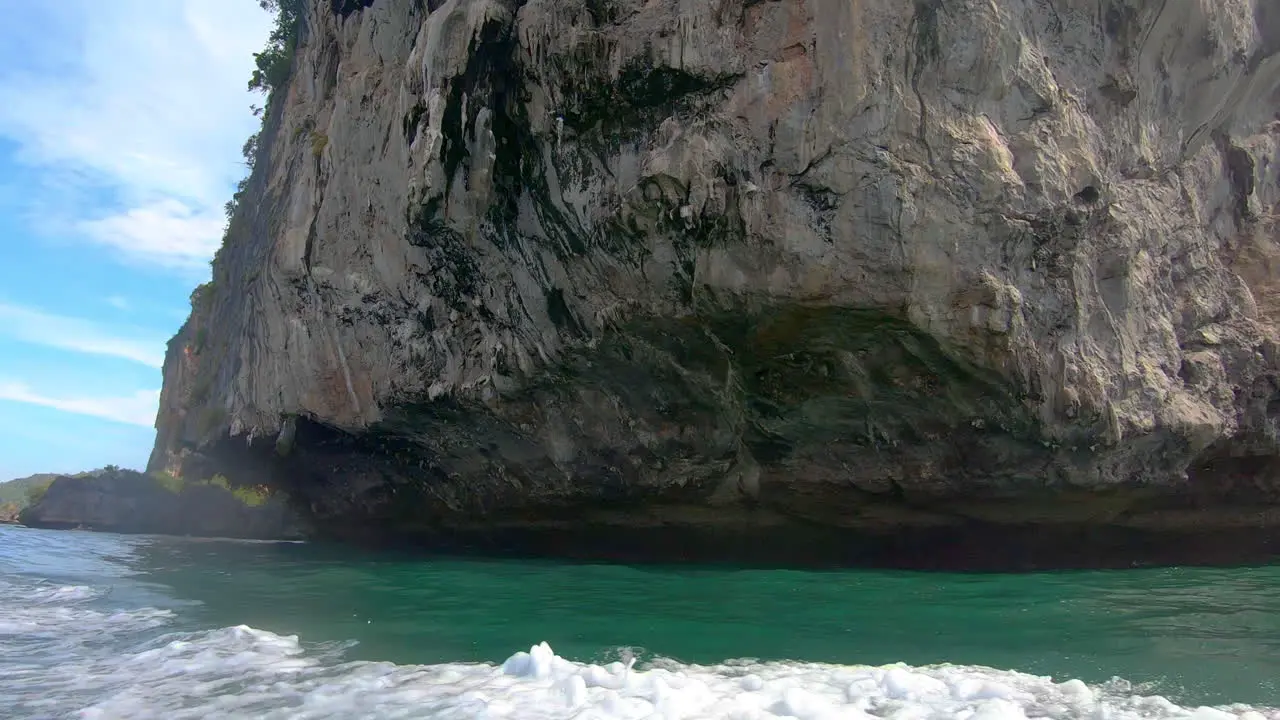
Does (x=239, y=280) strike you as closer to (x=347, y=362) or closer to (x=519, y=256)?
(x=347, y=362)

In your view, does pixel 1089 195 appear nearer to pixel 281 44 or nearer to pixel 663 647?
pixel 663 647

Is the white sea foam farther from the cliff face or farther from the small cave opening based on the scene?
the small cave opening

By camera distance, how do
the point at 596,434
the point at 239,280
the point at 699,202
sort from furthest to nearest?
the point at 239,280 < the point at 596,434 < the point at 699,202

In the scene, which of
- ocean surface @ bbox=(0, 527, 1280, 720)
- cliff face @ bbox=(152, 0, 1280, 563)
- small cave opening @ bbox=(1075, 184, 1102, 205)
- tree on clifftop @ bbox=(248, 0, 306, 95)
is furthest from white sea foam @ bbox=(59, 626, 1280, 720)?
tree on clifftop @ bbox=(248, 0, 306, 95)

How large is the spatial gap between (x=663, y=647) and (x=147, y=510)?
101 feet

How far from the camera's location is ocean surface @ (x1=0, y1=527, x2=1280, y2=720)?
4.41 meters

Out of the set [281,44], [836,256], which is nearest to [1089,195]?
[836,256]

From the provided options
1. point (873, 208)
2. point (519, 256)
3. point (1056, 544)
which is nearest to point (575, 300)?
point (519, 256)

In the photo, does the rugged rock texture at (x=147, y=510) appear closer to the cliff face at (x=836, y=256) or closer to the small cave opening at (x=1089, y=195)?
the cliff face at (x=836, y=256)

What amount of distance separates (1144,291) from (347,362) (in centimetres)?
1189

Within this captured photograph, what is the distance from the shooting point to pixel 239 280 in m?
21.0

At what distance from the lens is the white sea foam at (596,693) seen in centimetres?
419

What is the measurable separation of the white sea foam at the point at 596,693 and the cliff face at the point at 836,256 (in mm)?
4594

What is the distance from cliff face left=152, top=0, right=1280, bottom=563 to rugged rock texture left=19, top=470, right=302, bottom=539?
47.2ft
